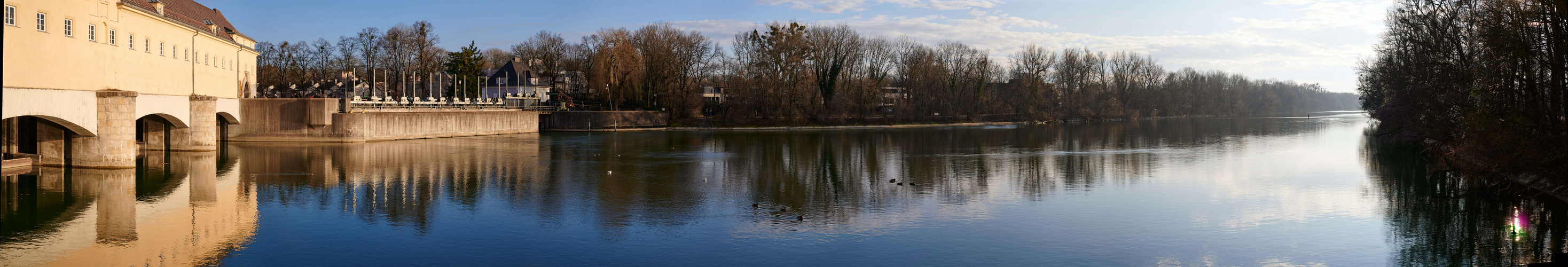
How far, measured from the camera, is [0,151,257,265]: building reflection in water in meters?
15.2

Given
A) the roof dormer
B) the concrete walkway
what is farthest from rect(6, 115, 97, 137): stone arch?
the concrete walkway

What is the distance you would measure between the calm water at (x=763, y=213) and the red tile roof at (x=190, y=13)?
230 inches

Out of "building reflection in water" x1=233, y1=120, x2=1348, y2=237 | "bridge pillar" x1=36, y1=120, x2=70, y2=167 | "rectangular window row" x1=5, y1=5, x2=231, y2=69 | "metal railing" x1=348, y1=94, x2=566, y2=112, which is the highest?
"rectangular window row" x1=5, y1=5, x2=231, y2=69

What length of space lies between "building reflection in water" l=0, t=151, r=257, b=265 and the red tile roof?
7.26 meters

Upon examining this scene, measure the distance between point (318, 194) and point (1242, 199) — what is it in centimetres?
2386

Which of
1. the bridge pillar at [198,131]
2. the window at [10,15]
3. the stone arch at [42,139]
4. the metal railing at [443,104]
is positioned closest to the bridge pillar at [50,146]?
the stone arch at [42,139]

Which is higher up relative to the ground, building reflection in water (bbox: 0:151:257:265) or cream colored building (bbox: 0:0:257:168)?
cream colored building (bbox: 0:0:257:168)

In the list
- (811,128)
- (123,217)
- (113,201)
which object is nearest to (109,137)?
(113,201)

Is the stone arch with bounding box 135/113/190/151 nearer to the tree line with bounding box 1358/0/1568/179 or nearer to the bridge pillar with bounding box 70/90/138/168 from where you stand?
the bridge pillar with bounding box 70/90/138/168

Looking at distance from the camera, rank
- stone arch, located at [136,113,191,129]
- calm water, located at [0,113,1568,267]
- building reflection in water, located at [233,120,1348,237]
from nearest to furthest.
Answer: calm water, located at [0,113,1568,267] < building reflection in water, located at [233,120,1348,237] < stone arch, located at [136,113,191,129]

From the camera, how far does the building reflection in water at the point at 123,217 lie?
1518 centimetres

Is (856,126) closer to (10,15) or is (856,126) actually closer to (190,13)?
(190,13)

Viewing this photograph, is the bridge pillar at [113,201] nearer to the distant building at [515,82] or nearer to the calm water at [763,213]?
the calm water at [763,213]

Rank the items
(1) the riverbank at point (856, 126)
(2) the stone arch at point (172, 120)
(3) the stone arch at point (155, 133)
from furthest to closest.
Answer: (1) the riverbank at point (856, 126)
(3) the stone arch at point (155, 133)
(2) the stone arch at point (172, 120)
